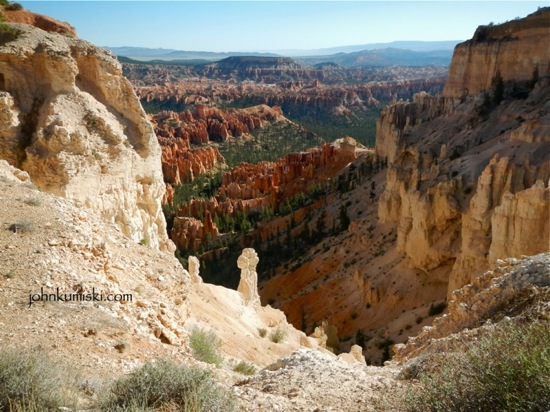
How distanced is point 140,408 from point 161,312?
3745 mm

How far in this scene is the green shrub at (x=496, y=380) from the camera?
3484mm

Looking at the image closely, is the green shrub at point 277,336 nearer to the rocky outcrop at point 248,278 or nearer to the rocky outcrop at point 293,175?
the rocky outcrop at point 248,278

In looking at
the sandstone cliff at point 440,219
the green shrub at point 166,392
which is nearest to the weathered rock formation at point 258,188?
the sandstone cliff at point 440,219

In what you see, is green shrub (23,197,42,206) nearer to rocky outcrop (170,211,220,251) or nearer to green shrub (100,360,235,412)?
green shrub (100,360,235,412)

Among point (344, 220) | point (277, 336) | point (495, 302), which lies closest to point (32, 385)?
point (495, 302)

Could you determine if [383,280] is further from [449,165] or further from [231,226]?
[231,226]

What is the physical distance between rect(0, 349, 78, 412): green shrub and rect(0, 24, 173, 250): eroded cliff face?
6.84 meters

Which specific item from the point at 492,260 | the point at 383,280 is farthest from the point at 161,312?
the point at 383,280

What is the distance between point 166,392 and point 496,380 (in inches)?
111

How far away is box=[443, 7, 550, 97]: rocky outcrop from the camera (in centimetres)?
2916

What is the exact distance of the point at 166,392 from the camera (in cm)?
419

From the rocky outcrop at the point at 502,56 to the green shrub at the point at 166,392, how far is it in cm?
3066

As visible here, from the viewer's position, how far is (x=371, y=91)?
477 feet

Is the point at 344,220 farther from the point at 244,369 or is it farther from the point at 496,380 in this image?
the point at 496,380
